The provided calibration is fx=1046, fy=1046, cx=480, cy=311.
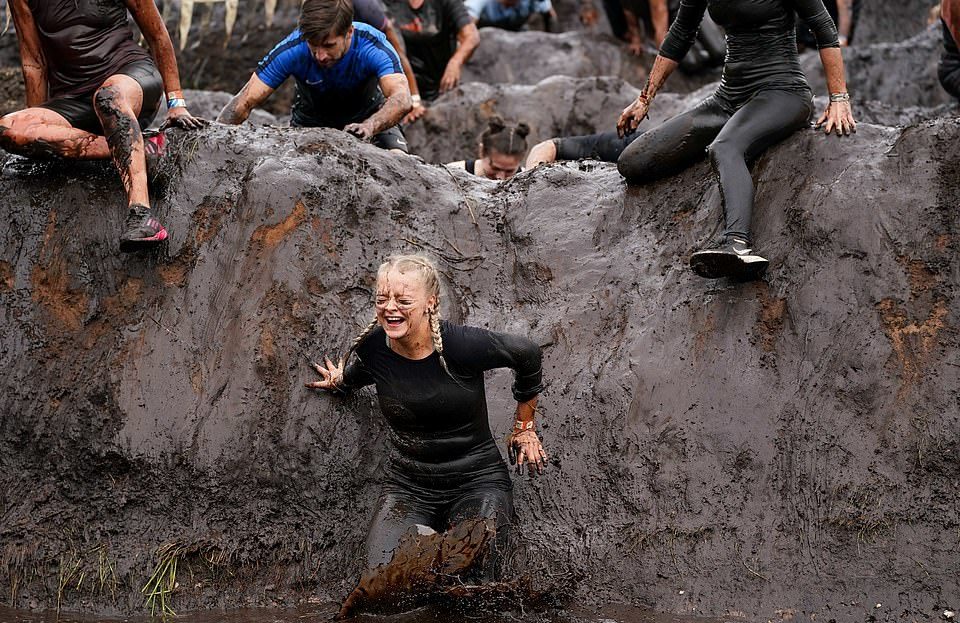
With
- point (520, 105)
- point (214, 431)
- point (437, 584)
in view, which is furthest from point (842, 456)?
point (520, 105)

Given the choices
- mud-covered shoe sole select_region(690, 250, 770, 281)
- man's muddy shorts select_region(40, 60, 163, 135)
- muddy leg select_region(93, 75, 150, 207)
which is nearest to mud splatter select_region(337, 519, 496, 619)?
mud-covered shoe sole select_region(690, 250, 770, 281)

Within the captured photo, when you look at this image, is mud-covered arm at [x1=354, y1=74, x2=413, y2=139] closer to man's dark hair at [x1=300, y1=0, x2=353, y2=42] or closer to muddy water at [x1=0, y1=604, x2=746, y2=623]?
man's dark hair at [x1=300, y1=0, x2=353, y2=42]

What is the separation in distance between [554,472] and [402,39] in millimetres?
6175

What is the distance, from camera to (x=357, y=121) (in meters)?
6.40

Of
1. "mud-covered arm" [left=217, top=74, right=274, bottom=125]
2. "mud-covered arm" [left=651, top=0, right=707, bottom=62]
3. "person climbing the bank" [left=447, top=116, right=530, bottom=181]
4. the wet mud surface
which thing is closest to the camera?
the wet mud surface

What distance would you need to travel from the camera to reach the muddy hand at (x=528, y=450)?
4281 mm

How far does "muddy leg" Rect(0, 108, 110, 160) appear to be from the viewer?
5.15 m

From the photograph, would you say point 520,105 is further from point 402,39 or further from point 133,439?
point 133,439

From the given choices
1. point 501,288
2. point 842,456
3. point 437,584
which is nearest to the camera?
point 437,584

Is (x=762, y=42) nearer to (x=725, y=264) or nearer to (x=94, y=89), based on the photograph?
(x=725, y=264)

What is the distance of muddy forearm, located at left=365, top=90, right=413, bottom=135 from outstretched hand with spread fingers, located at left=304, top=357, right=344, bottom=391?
4.93 ft

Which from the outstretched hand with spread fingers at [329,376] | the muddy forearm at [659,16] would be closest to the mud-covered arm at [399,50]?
the outstretched hand with spread fingers at [329,376]

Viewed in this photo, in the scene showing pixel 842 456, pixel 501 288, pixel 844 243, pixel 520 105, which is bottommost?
pixel 842 456

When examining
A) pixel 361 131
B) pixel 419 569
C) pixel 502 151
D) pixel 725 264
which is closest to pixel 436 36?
pixel 502 151
